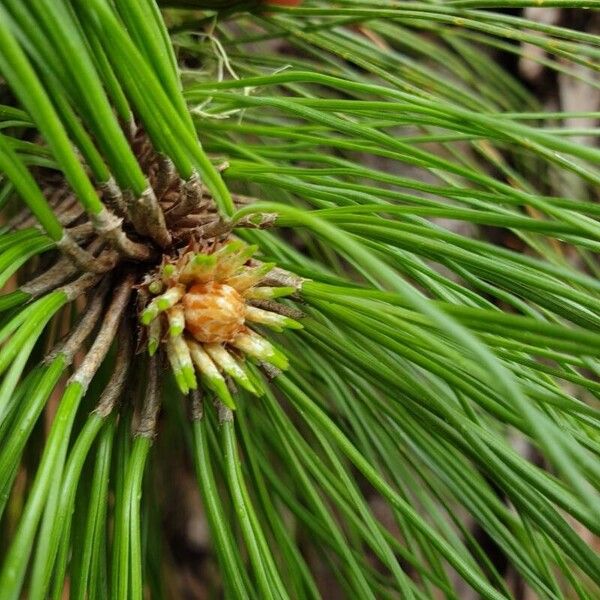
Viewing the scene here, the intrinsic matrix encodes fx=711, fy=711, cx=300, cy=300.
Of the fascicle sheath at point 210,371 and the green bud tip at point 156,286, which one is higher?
the green bud tip at point 156,286

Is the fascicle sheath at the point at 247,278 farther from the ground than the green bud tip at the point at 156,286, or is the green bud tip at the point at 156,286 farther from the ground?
the green bud tip at the point at 156,286

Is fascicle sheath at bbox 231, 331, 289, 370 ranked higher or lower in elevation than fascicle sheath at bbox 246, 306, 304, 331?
lower

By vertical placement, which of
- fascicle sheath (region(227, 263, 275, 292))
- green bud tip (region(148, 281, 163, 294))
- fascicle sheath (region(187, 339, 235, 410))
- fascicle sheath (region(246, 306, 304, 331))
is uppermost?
green bud tip (region(148, 281, 163, 294))

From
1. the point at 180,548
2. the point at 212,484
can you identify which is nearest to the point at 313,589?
the point at 212,484

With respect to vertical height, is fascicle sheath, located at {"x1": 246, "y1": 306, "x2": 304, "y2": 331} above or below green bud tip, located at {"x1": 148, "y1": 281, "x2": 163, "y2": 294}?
below

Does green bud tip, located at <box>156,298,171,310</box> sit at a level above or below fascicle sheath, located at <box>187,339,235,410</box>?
above

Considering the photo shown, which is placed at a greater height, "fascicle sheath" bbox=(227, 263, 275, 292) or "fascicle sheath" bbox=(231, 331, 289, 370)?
"fascicle sheath" bbox=(227, 263, 275, 292)

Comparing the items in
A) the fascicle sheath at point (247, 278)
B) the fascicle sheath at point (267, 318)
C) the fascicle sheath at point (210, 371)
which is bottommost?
the fascicle sheath at point (210, 371)

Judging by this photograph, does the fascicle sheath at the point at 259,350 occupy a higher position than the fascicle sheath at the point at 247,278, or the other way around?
the fascicle sheath at the point at 247,278

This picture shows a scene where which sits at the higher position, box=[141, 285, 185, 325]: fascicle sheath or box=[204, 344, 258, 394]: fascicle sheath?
box=[141, 285, 185, 325]: fascicle sheath

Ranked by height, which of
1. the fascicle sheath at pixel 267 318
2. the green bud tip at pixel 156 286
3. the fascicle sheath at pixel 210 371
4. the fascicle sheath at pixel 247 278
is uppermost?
the green bud tip at pixel 156 286

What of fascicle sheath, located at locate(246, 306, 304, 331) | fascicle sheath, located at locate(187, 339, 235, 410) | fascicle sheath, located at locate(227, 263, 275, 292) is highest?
fascicle sheath, located at locate(227, 263, 275, 292)

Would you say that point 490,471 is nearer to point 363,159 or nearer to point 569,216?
point 569,216
